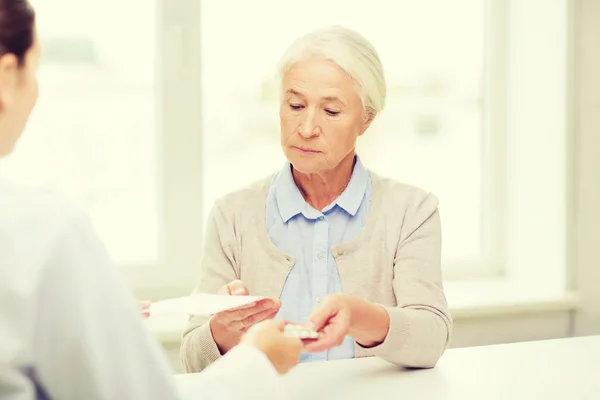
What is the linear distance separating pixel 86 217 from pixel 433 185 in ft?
7.81

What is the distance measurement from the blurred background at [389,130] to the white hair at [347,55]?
2.85 ft

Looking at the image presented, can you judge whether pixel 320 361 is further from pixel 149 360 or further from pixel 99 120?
pixel 99 120

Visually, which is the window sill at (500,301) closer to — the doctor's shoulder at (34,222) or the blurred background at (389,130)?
the blurred background at (389,130)

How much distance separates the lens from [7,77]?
0.81 metres

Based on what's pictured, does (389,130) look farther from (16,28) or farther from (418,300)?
(16,28)

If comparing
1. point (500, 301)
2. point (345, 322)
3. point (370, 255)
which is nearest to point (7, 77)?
point (345, 322)

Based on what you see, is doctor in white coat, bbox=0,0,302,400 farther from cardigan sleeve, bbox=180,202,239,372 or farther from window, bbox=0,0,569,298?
window, bbox=0,0,569,298

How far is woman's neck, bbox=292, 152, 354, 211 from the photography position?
1861 mm

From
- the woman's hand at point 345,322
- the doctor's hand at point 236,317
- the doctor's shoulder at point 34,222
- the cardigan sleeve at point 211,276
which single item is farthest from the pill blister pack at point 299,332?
the doctor's shoulder at point 34,222

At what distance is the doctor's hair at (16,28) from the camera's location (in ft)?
2.53

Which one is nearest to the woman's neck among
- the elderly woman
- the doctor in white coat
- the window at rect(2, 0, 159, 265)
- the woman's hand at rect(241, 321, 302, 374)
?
the elderly woman

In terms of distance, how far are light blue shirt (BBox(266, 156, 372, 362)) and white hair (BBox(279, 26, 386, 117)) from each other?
0.68ft

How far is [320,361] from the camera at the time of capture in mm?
1657

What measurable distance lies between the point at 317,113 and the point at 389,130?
4.15ft
